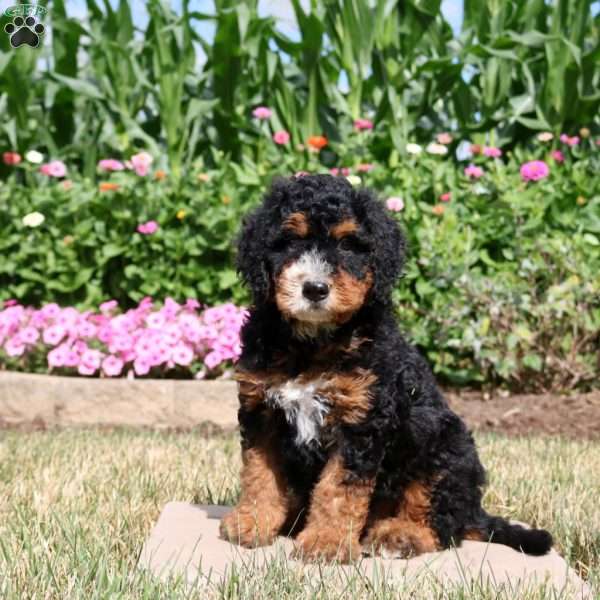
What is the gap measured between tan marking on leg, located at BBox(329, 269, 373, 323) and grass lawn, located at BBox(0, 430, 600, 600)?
0.91 metres

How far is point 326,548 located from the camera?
347cm

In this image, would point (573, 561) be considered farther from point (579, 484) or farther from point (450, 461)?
point (579, 484)

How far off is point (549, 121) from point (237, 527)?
7.41 metres

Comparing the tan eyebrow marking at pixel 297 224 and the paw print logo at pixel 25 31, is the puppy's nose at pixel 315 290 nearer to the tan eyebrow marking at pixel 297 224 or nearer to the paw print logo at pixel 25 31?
the tan eyebrow marking at pixel 297 224

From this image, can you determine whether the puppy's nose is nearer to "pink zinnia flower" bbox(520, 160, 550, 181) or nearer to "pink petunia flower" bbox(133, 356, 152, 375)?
"pink petunia flower" bbox(133, 356, 152, 375)

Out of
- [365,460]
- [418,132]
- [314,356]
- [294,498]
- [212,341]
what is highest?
[418,132]

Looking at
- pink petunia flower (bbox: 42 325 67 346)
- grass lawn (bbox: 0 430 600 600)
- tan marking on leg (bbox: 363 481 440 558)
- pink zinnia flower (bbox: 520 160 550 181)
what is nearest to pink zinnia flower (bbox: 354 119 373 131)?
pink zinnia flower (bbox: 520 160 550 181)

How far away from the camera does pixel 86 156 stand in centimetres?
1003

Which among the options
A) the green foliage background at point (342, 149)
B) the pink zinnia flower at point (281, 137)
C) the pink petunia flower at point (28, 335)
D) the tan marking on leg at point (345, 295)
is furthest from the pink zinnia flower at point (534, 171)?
the tan marking on leg at point (345, 295)

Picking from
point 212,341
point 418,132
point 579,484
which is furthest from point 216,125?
point 579,484

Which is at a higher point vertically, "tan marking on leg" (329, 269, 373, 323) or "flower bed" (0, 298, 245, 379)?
"tan marking on leg" (329, 269, 373, 323)

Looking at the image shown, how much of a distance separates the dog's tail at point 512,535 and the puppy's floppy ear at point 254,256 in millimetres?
1342

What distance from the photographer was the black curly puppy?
3490 mm

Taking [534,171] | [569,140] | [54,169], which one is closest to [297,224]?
[534,171]
